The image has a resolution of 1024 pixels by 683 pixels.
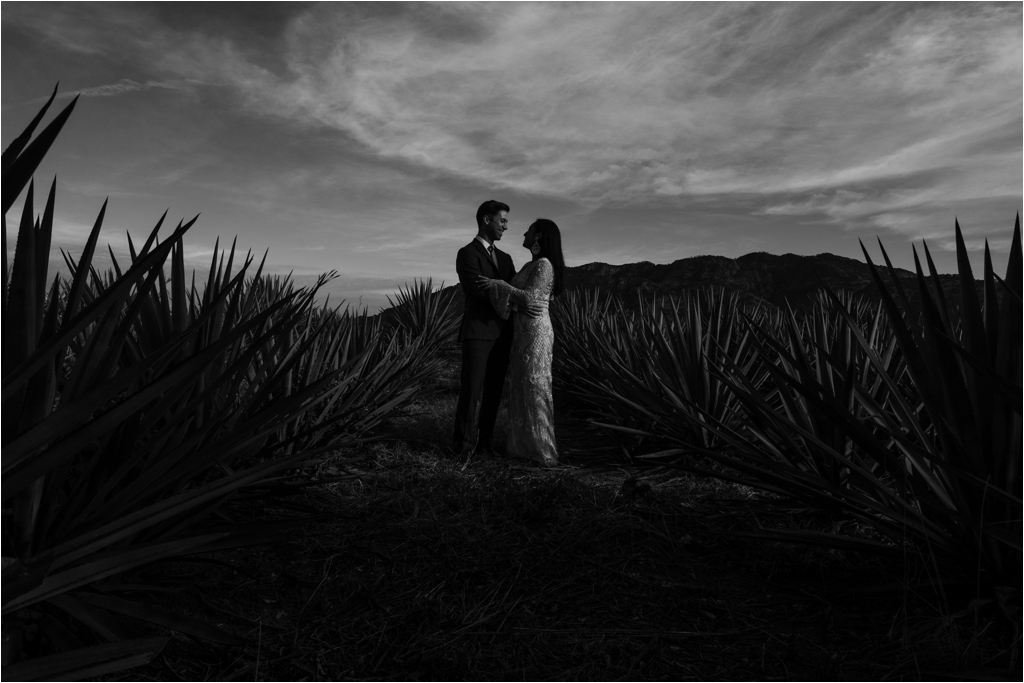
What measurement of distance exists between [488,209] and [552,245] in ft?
1.67

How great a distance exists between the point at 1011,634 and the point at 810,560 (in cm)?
54

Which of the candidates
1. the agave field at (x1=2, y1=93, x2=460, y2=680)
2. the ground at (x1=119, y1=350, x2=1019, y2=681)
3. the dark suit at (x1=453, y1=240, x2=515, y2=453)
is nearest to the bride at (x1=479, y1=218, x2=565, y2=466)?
the dark suit at (x1=453, y1=240, x2=515, y2=453)

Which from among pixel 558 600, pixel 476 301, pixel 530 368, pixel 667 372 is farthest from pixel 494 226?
pixel 558 600

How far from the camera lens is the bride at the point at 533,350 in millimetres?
3682

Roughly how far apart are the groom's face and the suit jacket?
11 centimetres

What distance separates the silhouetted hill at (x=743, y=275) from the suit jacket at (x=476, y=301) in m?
7.20

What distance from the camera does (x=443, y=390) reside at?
666cm

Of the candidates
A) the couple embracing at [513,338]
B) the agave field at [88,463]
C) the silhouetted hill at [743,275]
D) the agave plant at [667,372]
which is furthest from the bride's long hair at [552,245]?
the silhouetted hill at [743,275]

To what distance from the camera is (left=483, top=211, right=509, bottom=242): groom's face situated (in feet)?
13.4

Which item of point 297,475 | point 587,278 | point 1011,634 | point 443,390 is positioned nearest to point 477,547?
point 297,475

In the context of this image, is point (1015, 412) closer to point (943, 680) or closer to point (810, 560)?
point (943, 680)

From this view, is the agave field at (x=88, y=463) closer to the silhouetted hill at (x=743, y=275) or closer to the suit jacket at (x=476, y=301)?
the suit jacket at (x=476, y=301)

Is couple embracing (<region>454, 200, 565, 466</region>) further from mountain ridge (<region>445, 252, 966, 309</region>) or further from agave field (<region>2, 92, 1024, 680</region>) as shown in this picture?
mountain ridge (<region>445, 252, 966, 309</region>)

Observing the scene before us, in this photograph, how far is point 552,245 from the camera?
386 cm
